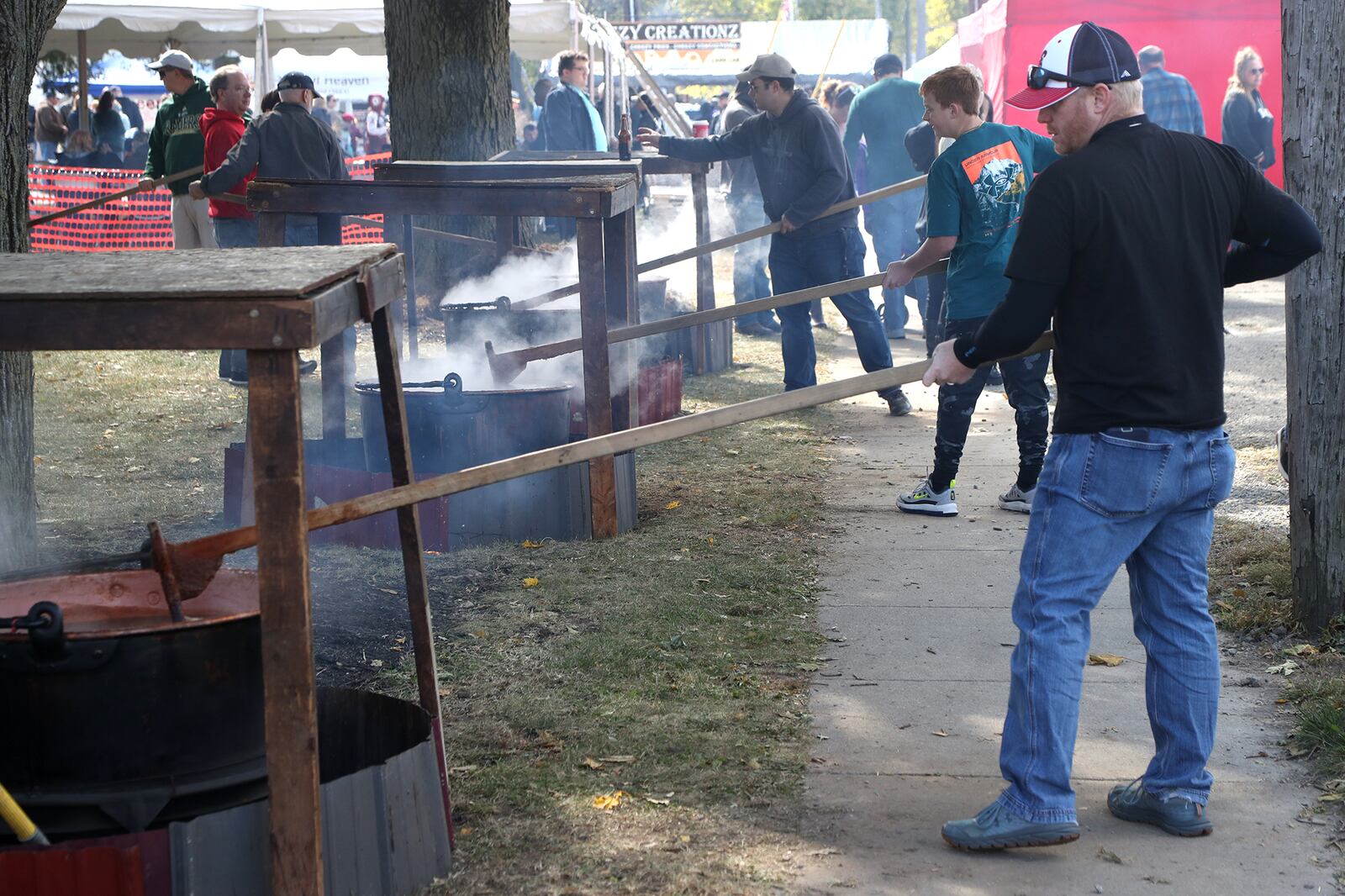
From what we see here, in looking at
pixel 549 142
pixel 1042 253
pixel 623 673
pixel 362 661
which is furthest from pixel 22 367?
pixel 549 142

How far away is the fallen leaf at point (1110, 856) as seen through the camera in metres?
3.33

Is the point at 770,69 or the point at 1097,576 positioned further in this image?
the point at 770,69

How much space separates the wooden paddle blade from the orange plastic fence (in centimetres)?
978

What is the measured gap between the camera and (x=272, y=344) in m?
2.51

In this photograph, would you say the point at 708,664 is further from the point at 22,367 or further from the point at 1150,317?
the point at 22,367

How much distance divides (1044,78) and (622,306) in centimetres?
447

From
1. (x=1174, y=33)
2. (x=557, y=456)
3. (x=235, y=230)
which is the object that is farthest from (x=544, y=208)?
(x=1174, y=33)

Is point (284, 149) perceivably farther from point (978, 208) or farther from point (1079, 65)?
point (1079, 65)

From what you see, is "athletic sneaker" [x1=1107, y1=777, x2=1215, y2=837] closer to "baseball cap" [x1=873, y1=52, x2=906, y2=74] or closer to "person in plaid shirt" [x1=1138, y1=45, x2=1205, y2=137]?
"baseball cap" [x1=873, y1=52, x2=906, y2=74]

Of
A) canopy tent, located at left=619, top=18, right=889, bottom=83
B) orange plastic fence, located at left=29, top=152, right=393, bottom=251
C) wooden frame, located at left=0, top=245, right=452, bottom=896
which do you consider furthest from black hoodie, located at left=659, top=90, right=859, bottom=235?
canopy tent, located at left=619, top=18, right=889, bottom=83

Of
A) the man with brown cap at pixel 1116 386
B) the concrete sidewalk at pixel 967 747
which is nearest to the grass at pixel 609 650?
the concrete sidewalk at pixel 967 747

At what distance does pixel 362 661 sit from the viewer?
4742mm

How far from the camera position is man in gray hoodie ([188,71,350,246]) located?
9742 millimetres

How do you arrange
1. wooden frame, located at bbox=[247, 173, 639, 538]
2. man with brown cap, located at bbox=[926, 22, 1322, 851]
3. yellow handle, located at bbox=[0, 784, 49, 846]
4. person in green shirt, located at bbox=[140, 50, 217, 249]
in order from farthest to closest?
person in green shirt, located at bbox=[140, 50, 217, 249], wooden frame, located at bbox=[247, 173, 639, 538], man with brown cap, located at bbox=[926, 22, 1322, 851], yellow handle, located at bbox=[0, 784, 49, 846]
